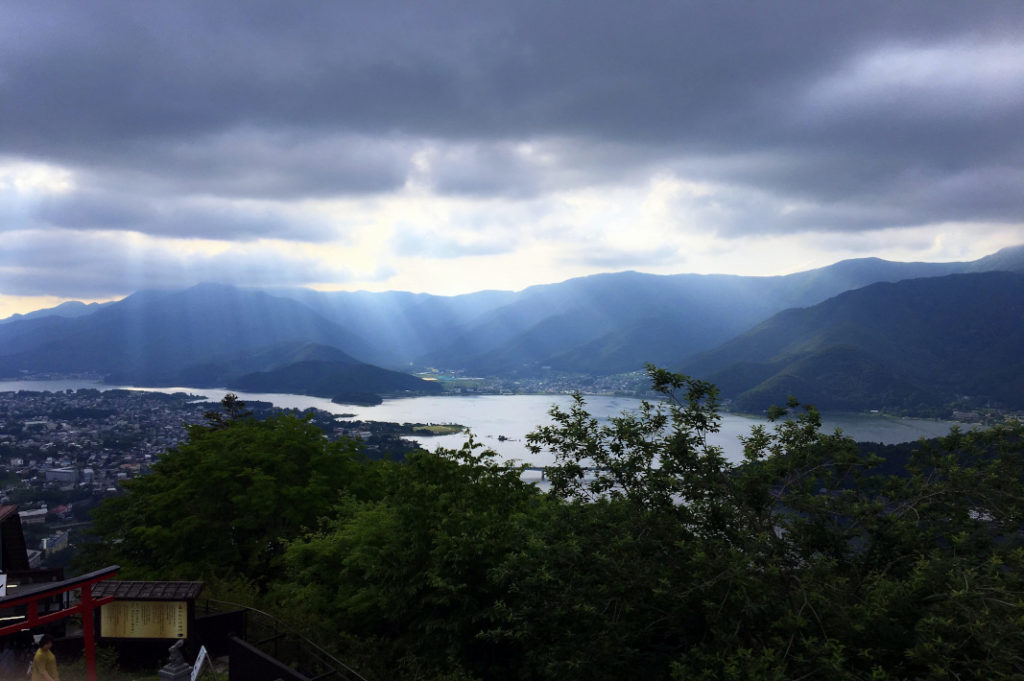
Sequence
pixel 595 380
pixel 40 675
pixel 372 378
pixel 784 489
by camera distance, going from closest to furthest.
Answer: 1. pixel 40 675
2. pixel 784 489
3. pixel 372 378
4. pixel 595 380

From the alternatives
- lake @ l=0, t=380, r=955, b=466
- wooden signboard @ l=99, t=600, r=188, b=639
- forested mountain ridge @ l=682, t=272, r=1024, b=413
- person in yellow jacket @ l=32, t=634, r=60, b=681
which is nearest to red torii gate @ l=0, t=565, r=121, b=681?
person in yellow jacket @ l=32, t=634, r=60, b=681

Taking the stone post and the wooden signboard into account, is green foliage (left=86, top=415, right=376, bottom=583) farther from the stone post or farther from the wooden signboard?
the stone post

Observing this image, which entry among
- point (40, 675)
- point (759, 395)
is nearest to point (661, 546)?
point (40, 675)

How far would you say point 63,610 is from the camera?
24.8 feet

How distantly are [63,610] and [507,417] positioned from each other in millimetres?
86421

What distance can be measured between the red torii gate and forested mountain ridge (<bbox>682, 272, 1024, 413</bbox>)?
95.2 meters

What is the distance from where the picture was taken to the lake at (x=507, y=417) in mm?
60469

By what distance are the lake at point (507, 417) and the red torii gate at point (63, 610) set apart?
27.6 m

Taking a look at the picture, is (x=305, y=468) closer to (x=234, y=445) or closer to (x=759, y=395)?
(x=234, y=445)

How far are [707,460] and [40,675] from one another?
968cm

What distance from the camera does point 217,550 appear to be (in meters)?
18.1

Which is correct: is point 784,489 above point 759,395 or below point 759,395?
above

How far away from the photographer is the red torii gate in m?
6.75

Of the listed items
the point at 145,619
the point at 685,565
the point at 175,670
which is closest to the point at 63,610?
the point at 175,670
